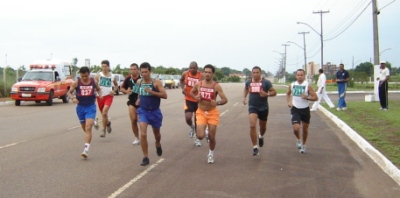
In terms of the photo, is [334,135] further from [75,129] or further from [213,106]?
[75,129]

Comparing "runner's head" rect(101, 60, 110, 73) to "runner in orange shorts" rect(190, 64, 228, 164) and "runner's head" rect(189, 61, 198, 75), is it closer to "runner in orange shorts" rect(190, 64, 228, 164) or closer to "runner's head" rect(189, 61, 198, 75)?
"runner's head" rect(189, 61, 198, 75)

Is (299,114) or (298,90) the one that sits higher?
(298,90)

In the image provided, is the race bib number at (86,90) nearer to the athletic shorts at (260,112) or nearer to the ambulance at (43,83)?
the athletic shorts at (260,112)

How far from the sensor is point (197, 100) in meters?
9.10

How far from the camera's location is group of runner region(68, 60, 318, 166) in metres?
8.67

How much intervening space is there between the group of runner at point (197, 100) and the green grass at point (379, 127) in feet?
5.86

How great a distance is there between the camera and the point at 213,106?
29.1 feet

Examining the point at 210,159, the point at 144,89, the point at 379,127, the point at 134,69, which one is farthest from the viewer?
the point at 379,127

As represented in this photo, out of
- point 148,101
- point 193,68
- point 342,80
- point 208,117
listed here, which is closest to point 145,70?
point 148,101

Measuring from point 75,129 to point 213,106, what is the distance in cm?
630

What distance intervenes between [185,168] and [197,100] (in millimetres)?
1450

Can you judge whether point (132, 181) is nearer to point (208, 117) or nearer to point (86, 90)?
point (208, 117)

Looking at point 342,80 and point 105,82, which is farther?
point 342,80

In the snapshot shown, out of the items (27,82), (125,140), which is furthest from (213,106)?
(27,82)
